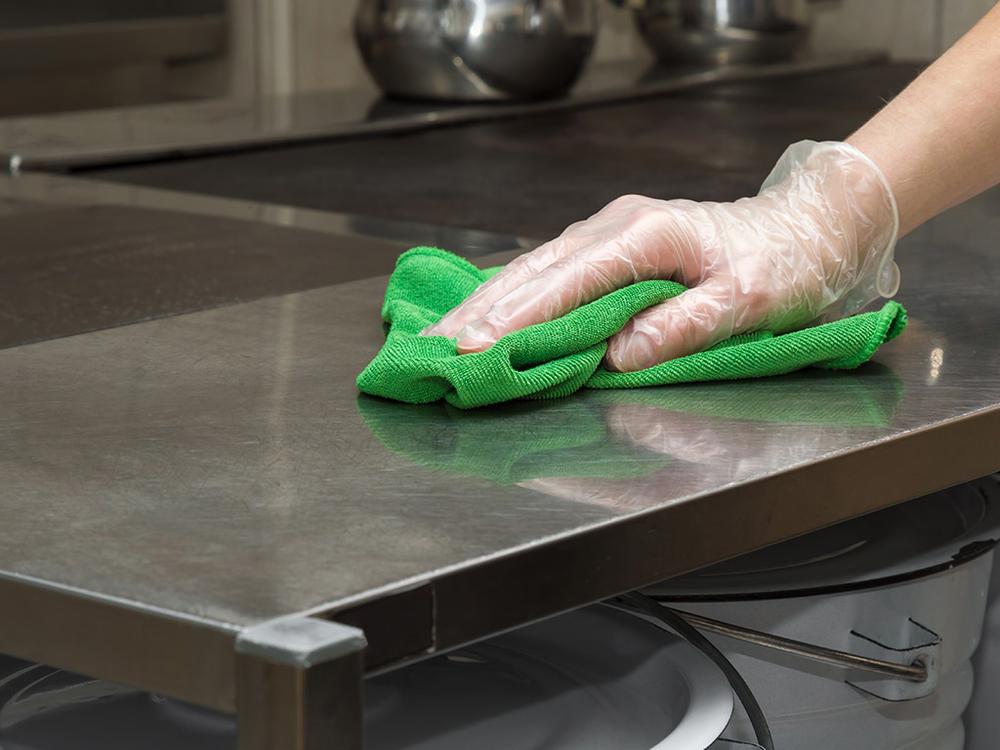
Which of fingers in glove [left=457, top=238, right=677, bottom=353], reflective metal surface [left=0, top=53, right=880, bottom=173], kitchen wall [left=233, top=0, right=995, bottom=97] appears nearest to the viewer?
fingers in glove [left=457, top=238, right=677, bottom=353]

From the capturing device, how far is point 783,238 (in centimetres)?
94

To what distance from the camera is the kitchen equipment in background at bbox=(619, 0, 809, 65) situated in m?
2.97

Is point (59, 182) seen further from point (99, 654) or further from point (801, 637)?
point (99, 654)

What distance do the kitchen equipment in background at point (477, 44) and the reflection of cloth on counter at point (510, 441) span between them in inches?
59.4

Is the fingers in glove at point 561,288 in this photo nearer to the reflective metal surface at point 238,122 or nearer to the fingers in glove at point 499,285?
the fingers in glove at point 499,285

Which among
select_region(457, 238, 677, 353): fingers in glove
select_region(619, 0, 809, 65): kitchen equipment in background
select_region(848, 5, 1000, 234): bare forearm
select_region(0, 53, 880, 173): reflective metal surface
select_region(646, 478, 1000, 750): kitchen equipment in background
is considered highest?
select_region(848, 5, 1000, 234): bare forearm

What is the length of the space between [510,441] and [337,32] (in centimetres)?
308

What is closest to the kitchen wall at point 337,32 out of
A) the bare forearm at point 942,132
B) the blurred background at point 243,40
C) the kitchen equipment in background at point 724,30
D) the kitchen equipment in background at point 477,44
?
the blurred background at point 243,40

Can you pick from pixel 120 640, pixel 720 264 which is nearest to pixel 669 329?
pixel 720 264

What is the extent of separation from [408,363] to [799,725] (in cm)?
34

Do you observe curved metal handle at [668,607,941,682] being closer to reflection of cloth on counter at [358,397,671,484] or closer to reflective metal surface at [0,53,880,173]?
reflection of cloth on counter at [358,397,671,484]

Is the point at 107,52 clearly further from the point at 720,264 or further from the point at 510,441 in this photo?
the point at 510,441

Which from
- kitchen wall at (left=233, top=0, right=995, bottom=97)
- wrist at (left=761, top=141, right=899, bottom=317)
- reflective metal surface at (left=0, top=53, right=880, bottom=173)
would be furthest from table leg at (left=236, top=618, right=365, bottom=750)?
kitchen wall at (left=233, top=0, right=995, bottom=97)

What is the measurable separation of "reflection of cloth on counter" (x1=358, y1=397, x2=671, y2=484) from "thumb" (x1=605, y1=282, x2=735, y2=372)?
2.3 inches
